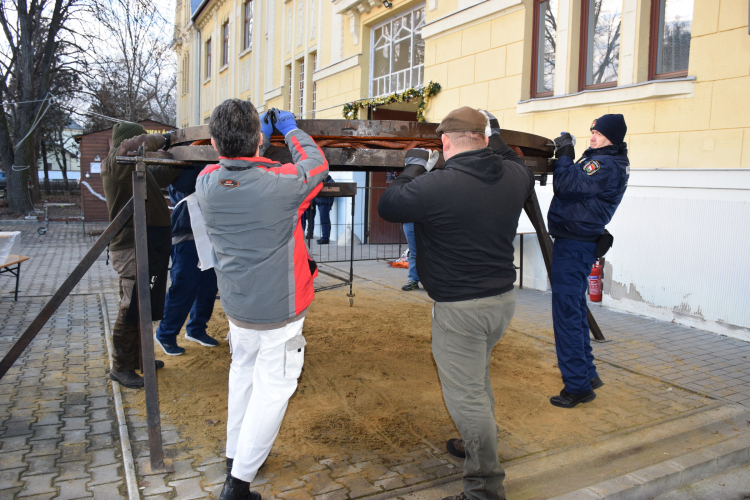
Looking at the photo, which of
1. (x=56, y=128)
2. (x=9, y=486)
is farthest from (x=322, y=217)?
(x=56, y=128)

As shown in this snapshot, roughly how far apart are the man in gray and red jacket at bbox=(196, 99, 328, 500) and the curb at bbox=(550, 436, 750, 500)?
1546mm

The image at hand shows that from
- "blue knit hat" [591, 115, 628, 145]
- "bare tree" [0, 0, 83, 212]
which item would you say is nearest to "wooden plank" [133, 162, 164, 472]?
"blue knit hat" [591, 115, 628, 145]

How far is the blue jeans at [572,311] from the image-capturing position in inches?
154

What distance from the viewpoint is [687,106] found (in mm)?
6109

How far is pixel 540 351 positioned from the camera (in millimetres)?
5281

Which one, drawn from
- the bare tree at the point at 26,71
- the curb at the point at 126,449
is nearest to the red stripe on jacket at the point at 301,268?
the curb at the point at 126,449

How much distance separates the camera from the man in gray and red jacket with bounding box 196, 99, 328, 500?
255 cm

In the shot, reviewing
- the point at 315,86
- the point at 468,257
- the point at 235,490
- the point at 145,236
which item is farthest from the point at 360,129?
the point at 315,86

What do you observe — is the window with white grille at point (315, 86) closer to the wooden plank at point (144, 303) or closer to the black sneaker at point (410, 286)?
the black sneaker at point (410, 286)

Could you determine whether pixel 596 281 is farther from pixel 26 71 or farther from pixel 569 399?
pixel 26 71

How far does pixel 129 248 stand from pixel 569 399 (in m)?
3.33

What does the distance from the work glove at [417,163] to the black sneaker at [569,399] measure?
2033 millimetres

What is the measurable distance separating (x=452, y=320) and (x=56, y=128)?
36.7m

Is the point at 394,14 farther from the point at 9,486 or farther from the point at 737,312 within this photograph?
the point at 9,486
